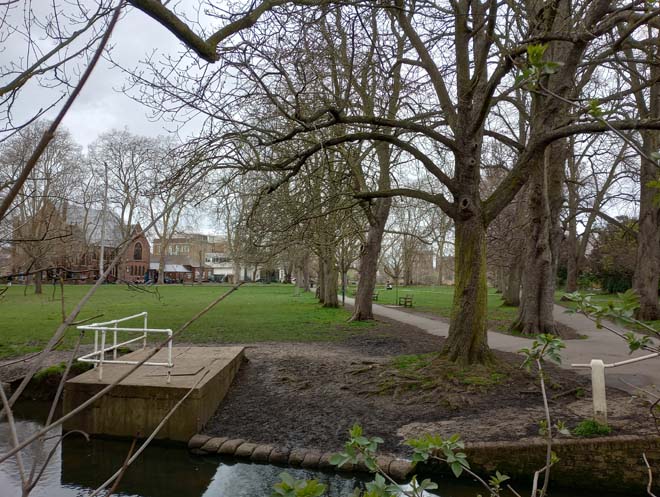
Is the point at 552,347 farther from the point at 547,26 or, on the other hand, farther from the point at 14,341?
the point at 14,341

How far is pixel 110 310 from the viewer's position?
25.7 metres

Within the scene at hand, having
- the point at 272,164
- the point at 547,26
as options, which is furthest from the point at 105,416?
the point at 547,26

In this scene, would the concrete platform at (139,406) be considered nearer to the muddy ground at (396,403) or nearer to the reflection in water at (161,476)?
the reflection in water at (161,476)

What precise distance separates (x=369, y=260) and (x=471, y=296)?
1102 cm

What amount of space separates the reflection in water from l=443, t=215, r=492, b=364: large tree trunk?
3452 millimetres

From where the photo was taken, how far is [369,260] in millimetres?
21219

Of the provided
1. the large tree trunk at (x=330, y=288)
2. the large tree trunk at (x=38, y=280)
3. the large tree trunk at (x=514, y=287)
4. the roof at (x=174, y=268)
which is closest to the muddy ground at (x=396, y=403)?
the large tree trunk at (x=38, y=280)

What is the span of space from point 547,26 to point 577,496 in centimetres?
762

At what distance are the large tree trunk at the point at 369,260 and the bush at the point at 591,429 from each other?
13343 mm

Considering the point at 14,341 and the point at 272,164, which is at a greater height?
the point at 272,164

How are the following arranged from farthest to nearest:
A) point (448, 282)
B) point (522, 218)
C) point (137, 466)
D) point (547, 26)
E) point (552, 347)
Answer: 1. point (448, 282)
2. point (522, 218)
3. point (547, 26)
4. point (137, 466)
5. point (552, 347)

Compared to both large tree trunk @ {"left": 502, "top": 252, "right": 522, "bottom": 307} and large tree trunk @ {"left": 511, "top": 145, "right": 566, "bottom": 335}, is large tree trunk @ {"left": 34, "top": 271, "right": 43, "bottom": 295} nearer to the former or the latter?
large tree trunk @ {"left": 511, "top": 145, "right": 566, "bottom": 335}

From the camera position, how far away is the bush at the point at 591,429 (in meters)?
7.00

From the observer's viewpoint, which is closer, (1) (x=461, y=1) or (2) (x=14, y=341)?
(1) (x=461, y=1)
